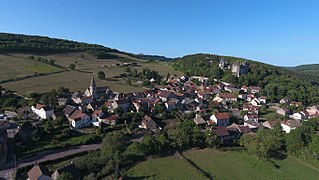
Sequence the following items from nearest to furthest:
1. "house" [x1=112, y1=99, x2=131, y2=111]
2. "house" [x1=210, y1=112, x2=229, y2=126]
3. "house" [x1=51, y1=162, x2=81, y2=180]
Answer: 1. "house" [x1=51, y1=162, x2=81, y2=180]
2. "house" [x1=210, y1=112, x2=229, y2=126]
3. "house" [x1=112, y1=99, x2=131, y2=111]

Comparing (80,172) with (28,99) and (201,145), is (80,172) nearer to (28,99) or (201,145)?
(201,145)

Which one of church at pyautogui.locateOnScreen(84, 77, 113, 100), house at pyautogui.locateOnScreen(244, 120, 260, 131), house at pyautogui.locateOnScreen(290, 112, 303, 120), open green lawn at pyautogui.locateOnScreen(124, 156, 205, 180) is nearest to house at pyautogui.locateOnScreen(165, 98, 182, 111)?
house at pyautogui.locateOnScreen(244, 120, 260, 131)

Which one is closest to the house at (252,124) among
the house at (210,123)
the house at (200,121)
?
the house at (210,123)

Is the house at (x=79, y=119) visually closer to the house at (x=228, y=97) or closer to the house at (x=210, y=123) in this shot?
the house at (x=210, y=123)

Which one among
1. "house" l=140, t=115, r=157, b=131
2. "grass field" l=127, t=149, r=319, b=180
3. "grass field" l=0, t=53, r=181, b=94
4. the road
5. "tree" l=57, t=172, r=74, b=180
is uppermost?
"grass field" l=0, t=53, r=181, b=94

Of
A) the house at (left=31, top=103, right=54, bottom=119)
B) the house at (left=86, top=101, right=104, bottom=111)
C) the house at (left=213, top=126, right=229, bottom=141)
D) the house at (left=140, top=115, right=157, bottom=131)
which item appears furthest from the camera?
the house at (left=86, top=101, right=104, bottom=111)

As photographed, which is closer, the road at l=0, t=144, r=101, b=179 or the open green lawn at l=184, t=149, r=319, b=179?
the road at l=0, t=144, r=101, b=179

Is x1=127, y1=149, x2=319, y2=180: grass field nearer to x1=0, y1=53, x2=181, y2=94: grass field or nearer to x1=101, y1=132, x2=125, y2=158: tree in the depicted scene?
x1=101, y1=132, x2=125, y2=158: tree

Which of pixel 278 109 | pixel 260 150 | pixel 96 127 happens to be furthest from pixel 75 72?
pixel 260 150
